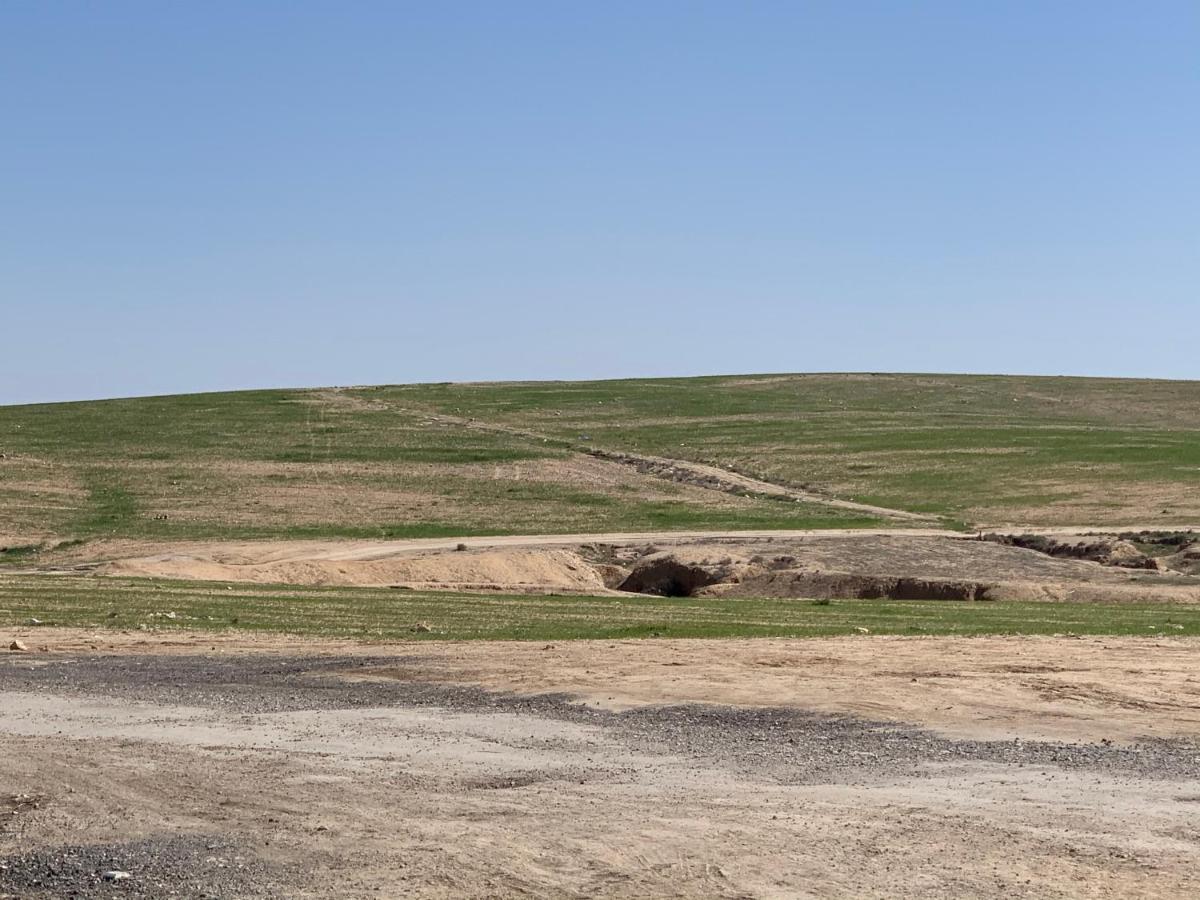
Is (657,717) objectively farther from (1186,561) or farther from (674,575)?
(1186,561)

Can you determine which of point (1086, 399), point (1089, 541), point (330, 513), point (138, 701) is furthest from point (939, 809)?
point (1086, 399)

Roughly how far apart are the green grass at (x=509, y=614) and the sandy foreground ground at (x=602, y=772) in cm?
341

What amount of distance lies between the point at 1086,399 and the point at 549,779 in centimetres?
10018

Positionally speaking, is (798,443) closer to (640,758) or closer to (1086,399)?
(1086,399)

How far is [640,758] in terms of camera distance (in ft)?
51.1

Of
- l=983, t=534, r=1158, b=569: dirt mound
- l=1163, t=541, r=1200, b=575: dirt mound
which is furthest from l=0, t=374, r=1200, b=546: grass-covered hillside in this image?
l=1163, t=541, r=1200, b=575: dirt mound

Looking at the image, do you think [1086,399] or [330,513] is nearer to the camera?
[330,513]

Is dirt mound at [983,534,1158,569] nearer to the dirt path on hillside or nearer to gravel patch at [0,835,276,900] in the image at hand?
the dirt path on hillside

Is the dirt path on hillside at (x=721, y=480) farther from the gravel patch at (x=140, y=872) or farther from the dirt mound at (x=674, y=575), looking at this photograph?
the gravel patch at (x=140, y=872)

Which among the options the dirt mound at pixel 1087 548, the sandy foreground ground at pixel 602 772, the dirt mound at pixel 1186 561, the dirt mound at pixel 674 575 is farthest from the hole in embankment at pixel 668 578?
the sandy foreground ground at pixel 602 772

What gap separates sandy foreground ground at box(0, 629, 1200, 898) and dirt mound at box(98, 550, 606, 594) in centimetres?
→ 1718

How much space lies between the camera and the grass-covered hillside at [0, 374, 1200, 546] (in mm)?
59219

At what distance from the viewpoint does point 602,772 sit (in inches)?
582

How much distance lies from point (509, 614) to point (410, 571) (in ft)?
40.7
